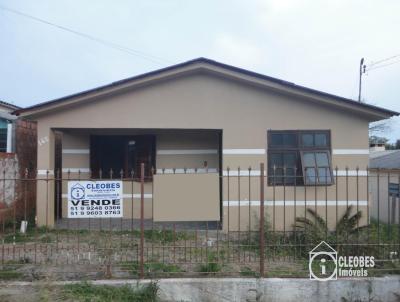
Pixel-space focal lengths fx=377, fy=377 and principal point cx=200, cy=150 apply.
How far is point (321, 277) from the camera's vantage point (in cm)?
557

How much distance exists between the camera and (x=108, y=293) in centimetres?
515

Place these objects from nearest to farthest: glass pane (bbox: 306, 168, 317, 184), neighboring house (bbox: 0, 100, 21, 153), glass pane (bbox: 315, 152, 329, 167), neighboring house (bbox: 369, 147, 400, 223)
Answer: glass pane (bbox: 306, 168, 317, 184) → glass pane (bbox: 315, 152, 329, 167) → neighboring house (bbox: 0, 100, 21, 153) → neighboring house (bbox: 369, 147, 400, 223)

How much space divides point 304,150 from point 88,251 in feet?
18.7

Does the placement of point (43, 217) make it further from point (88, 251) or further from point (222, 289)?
point (222, 289)

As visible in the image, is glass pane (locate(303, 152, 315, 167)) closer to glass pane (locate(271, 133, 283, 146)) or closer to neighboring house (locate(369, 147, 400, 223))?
glass pane (locate(271, 133, 283, 146))

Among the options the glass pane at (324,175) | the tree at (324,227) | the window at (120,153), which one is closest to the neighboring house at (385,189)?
the glass pane at (324,175)

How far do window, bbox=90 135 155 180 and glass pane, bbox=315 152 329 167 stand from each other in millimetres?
4813

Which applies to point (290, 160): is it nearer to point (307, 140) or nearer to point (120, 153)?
point (307, 140)

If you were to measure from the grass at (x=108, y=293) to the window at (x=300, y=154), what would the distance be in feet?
16.7

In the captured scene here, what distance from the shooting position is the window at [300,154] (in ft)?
31.2

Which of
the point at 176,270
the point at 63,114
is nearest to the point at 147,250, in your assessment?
the point at 176,270
